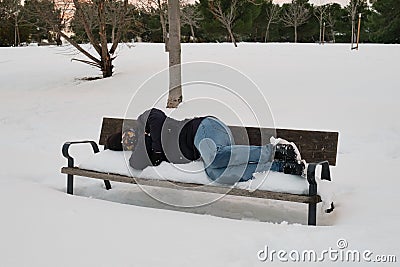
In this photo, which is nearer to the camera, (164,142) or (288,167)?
(288,167)

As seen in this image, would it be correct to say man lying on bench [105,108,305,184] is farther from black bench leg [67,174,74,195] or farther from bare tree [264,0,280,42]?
bare tree [264,0,280,42]

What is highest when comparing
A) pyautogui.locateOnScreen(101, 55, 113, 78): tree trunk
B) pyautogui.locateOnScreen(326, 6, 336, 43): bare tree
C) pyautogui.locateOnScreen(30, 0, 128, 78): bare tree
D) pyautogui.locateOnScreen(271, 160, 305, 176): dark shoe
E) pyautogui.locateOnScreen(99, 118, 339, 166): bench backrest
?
pyautogui.locateOnScreen(326, 6, 336, 43): bare tree

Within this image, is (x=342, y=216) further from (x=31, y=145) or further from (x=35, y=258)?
(x=31, y=145)

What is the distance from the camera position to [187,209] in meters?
4.29

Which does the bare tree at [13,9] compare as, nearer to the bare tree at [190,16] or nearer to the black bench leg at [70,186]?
the bare tree at [190,16]

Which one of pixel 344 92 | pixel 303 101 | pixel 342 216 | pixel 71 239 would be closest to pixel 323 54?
pixel 344 92

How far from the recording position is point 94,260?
10.1ft

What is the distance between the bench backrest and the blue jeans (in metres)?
0.49

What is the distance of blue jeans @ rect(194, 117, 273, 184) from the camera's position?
12.7ft

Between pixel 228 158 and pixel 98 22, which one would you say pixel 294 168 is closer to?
pixel 228 158

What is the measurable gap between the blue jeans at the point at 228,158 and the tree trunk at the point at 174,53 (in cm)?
459

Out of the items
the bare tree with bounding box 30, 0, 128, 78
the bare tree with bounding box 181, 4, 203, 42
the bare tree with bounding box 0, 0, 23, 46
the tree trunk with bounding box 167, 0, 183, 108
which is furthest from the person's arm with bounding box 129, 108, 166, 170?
the bare tree with bounding box 181, 4, 203, 42

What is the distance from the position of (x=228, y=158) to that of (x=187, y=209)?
27.7 inches

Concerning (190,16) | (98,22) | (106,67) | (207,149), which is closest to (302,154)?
(207,149)
